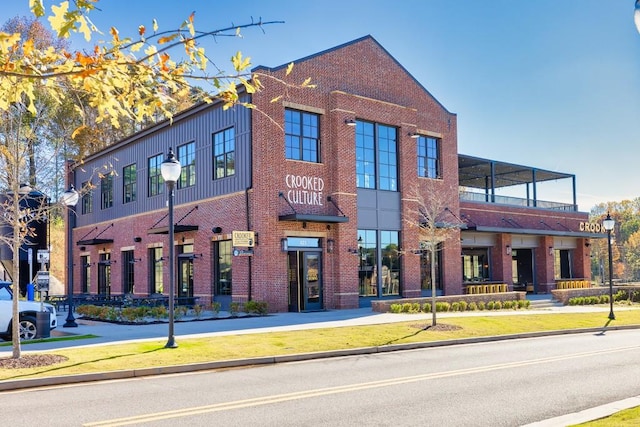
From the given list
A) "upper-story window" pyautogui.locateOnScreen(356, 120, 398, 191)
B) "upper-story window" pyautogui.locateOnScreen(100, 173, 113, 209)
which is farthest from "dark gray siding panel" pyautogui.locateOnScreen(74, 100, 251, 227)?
"upper-story window" pyautogui.locateOnScreen(356, 120, 398, 191)

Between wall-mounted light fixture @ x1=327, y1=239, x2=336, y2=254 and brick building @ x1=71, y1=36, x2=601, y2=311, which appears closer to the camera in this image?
brick building @ x1=71, y1=36, x2=601, y2=311

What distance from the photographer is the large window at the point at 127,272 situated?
1348 inches

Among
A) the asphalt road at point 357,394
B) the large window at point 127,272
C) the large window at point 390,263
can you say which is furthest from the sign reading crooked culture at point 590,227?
the asphalt road at point 357,394

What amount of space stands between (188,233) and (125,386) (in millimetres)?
18474

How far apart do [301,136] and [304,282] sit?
19.3 feet

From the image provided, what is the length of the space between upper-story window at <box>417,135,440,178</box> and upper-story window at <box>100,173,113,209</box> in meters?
17.9

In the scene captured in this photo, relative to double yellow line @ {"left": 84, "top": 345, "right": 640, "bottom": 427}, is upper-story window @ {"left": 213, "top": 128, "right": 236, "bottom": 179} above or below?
above

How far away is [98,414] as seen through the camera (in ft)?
26.7

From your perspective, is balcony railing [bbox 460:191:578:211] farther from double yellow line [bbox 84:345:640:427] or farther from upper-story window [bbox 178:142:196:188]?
double yellow line [bbox 84:345:640:427]

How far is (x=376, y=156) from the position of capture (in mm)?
28188

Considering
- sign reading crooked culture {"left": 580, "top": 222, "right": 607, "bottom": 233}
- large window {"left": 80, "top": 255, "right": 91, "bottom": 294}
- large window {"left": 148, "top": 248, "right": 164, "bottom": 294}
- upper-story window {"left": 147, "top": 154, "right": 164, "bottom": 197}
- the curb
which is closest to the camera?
the curb

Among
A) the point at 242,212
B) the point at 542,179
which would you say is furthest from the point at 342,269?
the point at 542,179

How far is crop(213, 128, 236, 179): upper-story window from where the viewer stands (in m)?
25.8

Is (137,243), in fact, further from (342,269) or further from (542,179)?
(542,179)
